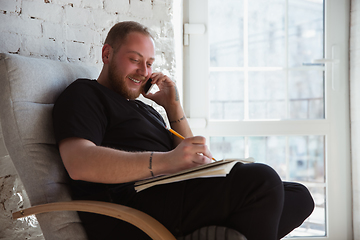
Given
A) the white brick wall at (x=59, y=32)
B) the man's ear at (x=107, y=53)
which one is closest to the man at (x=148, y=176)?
the man's ear at (x=107, y=53)

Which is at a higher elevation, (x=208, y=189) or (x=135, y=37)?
(x=135, y=37)

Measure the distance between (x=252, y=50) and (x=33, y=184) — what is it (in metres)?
1.82

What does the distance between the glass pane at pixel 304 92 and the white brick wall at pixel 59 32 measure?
3.05ft

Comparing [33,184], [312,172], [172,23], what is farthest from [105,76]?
[312,172]

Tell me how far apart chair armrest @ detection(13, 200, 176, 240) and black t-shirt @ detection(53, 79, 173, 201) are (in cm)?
12

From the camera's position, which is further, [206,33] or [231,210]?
[206,33]

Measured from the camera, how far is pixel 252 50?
2.38 meters

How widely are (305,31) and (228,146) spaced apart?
3.41ft

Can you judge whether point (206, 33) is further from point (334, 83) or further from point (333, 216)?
point (333, 216)

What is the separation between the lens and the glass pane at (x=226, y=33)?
7.79 feet

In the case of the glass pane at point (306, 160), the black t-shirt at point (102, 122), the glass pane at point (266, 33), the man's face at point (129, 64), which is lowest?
the glass pane at point (306, 160)

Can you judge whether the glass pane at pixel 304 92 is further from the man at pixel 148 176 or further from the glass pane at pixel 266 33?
the man at pixel 148 176

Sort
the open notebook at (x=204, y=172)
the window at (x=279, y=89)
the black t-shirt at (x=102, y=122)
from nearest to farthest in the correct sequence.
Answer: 1. the open notebook at (x=204, y=172)
2. the black t-shirt at (x=102, y=122)
3. the window at (x=279, y=89)

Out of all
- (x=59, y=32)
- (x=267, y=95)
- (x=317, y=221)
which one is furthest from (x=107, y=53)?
(x=317, y=221)
